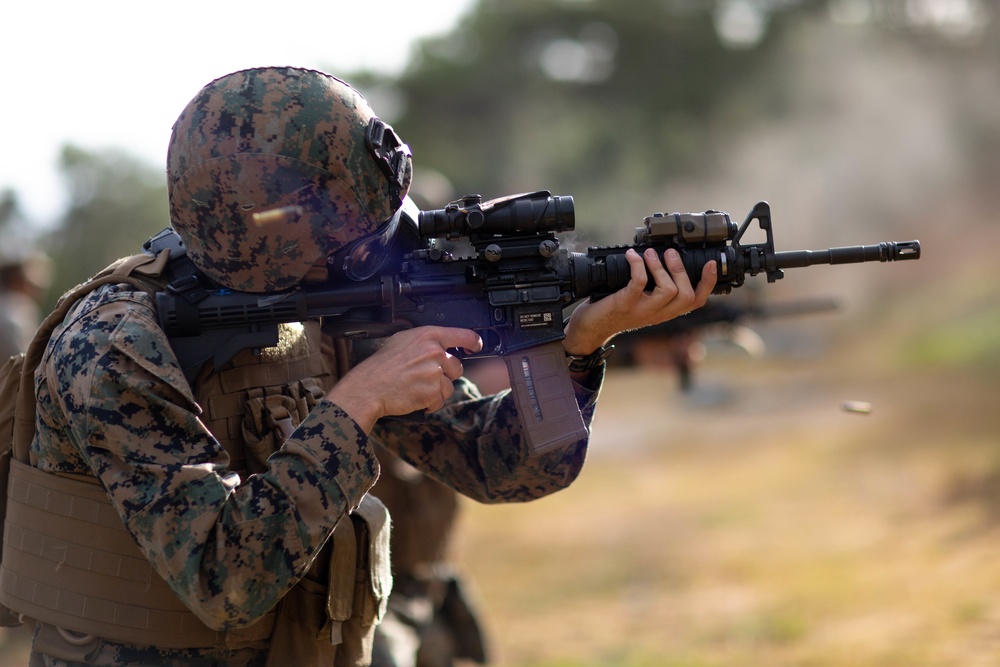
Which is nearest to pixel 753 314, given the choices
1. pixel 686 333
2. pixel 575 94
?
pixel 686 333

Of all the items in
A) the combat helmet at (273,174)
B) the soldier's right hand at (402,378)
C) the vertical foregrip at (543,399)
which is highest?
the combat helmet at (273,174)

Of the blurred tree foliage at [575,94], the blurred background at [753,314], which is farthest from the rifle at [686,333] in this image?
the blurred tree foliage at [575,94]

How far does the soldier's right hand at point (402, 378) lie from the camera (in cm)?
228

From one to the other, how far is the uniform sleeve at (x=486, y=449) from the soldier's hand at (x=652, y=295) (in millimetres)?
254

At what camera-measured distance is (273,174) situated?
2.38 meters

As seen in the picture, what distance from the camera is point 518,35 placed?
27.1 meters

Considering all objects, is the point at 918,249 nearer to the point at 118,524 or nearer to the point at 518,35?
the point at 118,524

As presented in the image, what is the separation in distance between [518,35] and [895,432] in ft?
59.3

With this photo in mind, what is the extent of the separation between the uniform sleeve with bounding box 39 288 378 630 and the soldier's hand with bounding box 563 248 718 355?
29.6 inches

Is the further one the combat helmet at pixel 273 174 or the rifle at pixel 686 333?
the rifle at pixel 686 333

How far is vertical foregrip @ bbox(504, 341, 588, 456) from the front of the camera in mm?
2650

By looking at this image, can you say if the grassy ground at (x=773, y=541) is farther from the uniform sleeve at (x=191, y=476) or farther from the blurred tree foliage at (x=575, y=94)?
the blurred tree foliage at (x=575, y=94)

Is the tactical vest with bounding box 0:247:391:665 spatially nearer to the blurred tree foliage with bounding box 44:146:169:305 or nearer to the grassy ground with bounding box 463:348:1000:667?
the grassy ground with bounding box 463:348:1000:667

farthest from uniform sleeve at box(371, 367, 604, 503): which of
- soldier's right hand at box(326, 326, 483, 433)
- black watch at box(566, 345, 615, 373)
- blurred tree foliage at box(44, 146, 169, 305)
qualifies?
blurred tree foliage at box(44, 146, 169, 305)
